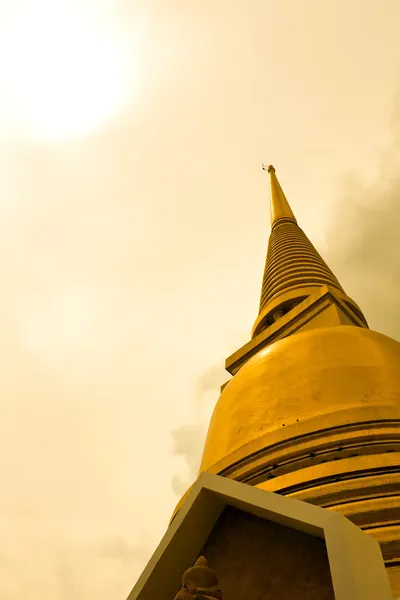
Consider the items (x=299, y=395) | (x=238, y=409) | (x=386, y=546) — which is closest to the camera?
(x=386, y=546)

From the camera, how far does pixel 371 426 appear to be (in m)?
4.47

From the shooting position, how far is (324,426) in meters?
4.60

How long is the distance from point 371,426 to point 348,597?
2.74m

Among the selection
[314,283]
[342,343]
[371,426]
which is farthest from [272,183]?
[371,426]

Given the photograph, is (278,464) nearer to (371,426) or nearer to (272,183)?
(371,426)

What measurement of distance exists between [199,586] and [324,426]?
2.41 metres

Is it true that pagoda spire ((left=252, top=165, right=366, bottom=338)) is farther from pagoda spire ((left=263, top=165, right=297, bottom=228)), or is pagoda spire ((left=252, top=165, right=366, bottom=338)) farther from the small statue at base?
the small statue at base

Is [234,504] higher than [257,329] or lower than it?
lower

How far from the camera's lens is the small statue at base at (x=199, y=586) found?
244cm

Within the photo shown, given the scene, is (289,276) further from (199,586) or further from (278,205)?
(199,586)

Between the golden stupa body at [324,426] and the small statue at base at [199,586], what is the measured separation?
1035 millimetres

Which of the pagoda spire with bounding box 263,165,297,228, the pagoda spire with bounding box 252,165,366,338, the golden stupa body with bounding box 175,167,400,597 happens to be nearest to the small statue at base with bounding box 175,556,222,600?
the golden stupa body with bounding box 175,167,400,597

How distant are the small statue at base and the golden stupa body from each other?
1.04m

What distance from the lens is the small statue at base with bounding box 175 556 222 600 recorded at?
2.44 metres
